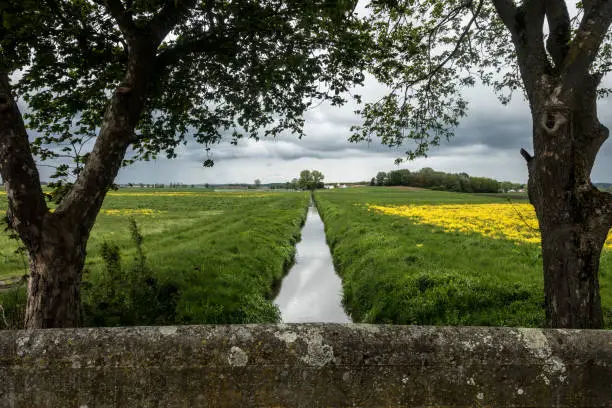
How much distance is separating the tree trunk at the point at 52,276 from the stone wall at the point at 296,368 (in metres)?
3.50

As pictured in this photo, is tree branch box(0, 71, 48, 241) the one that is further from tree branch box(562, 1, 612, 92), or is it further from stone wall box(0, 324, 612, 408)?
tree branch box(562, 1, 612, 92)

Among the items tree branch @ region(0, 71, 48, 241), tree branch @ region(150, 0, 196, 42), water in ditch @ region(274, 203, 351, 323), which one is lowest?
water in ditch @ region(274, 203, 351, 323)

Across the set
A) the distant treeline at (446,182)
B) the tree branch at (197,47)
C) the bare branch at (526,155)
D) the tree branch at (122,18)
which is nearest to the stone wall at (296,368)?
Result: the bare branch at (526,155)

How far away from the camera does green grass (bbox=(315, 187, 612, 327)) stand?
365 inches

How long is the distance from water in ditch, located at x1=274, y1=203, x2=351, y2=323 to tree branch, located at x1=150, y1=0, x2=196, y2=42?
28.1 feet

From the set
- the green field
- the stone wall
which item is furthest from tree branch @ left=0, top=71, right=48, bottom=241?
the stone wall

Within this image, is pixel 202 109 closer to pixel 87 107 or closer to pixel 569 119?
pixel 87 107

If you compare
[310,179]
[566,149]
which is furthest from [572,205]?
[310,179]

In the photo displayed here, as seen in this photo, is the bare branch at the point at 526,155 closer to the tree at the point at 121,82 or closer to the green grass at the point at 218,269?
the tree at the point at 121,82

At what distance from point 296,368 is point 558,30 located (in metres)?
5.71

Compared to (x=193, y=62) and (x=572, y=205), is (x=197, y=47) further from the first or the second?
(x=572, y=205)

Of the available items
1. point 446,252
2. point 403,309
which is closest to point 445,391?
point 403,309

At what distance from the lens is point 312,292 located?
47.3 ft

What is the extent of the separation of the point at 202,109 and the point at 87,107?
2.57m
